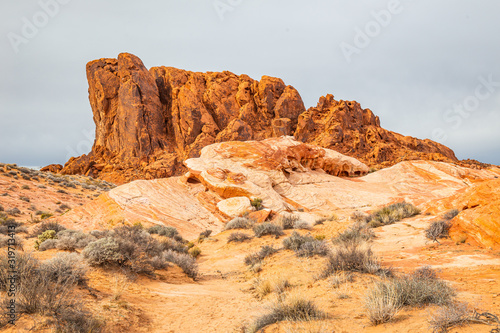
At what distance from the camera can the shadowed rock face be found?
45.4 metres

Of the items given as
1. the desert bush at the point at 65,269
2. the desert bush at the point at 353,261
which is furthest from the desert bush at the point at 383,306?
the desert bush at the point at 65,269

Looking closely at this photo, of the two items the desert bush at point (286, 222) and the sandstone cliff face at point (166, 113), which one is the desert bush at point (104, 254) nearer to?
the desert bush at point (286, 222)

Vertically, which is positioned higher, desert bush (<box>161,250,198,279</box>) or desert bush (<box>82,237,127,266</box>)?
desert bush (<box>82,237,127,266</box>)

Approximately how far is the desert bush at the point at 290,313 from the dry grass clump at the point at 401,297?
0.72 m

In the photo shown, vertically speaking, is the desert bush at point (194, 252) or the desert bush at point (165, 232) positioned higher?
the desert bush at point (165, 232)

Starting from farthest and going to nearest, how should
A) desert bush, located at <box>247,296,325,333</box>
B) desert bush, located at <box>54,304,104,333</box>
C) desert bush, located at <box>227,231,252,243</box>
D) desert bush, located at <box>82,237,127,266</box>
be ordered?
desert bush, located at <box>227,231,252,243</box> → desert bush, located at <box>82,237,127,266</box> → desert bush, located at <box>247,296,325,333</box> → desert bush, located at <box>54,304,104,333</box>

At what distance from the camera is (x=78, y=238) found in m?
8.42

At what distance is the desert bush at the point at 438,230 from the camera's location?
7.51m

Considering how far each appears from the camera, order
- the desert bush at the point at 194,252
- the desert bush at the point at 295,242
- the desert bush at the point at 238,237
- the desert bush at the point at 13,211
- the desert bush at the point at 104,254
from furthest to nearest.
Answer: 1. the desert bush at the point at 13,211
2. the desert bush at the point at 238,237
3. the desert bush at the point at 194,252
4. the desert bush at the point at 295,242
5. the desert bush at the point at 104,254

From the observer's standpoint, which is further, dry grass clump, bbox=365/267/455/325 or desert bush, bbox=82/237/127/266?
desert bush, bbox=82/237/127/266

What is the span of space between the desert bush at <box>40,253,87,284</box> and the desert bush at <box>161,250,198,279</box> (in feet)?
10.4

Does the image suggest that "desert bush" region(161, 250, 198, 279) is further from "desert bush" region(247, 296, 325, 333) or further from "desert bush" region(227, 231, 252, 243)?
"desert bush" region(247, 296, 325, 333)

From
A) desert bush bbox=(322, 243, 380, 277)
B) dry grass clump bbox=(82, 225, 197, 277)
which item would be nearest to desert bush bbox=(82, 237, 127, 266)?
dry grass clump bbox=(82, 225, 197, 277)

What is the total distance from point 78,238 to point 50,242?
0.82 meters
